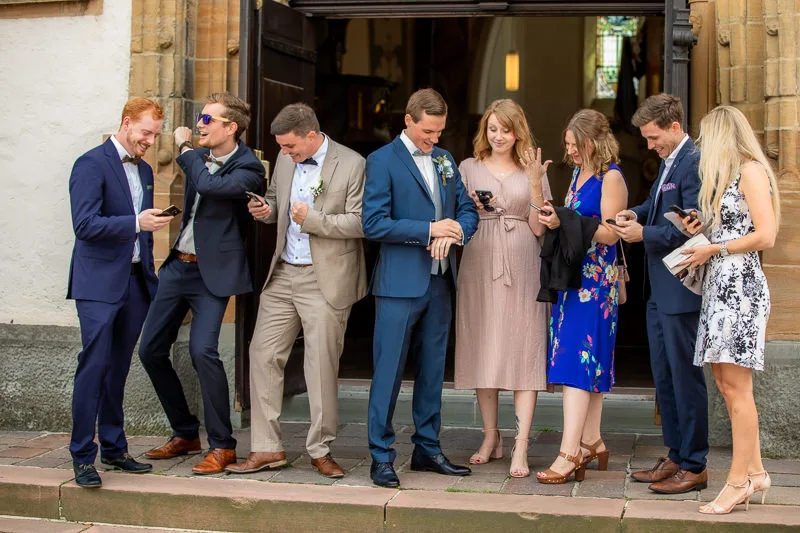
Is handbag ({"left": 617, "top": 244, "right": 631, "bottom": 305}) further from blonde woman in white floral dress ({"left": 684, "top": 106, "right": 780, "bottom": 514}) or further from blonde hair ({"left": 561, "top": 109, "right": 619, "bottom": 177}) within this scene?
blonde woman in white floral dress ({"left": 684, "top": 106, "right": 780, "bottom": 514})

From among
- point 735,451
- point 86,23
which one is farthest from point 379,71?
point 735,451

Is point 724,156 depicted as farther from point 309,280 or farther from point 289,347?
point 289,347

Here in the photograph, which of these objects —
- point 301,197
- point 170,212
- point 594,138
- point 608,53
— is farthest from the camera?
point 608,53

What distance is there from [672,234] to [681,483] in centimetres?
125

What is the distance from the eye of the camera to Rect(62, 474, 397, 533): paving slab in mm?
5879


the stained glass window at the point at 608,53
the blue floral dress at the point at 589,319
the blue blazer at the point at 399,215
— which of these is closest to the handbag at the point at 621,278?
the blue floral dress at the point at 589,319

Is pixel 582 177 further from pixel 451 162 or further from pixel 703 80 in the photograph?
pixel 703 80

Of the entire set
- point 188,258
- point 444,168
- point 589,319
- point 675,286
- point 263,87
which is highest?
point 263,87

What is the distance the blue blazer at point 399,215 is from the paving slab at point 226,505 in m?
1.09

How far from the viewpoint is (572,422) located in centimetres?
628

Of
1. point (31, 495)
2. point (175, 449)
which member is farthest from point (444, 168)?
point (31, 495)

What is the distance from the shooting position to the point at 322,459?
255 inches

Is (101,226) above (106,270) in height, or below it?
above

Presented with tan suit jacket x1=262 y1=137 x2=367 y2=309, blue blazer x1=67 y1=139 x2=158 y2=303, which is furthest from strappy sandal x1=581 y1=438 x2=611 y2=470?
blue blazer x1=67 y1=139 x2=158 y2=303
